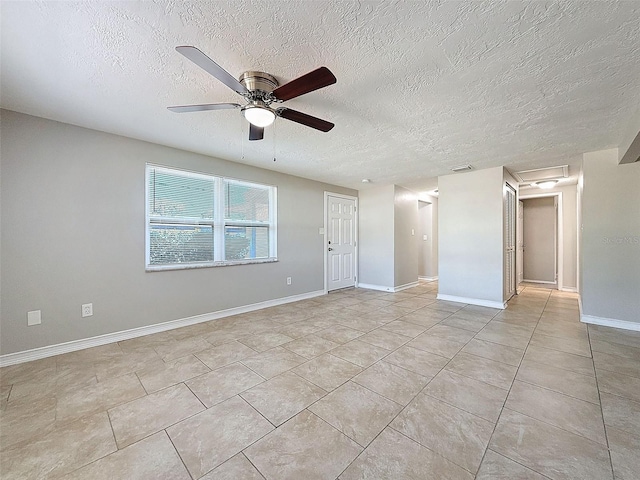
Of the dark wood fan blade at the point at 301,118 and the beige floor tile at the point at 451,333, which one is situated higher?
the dark wood fan blade at the point at 301,118

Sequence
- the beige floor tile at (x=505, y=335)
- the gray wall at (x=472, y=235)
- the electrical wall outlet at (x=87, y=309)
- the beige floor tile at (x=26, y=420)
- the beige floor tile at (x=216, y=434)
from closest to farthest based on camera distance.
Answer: the beige floor tile at (x=216, y=434), the beige floor tile at (x=26, y=420), the electrical wall outlet at (x=87, y=309), the beige floor tile at (x=505, y=335), the gray wall at (x=472, y=235)

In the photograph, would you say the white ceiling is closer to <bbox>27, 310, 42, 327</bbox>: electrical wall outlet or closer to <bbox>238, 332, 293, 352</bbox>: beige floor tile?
<bbox>27, 310, 42, 327</bbox>: electrical wall outlet

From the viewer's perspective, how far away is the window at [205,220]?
10.6 feet

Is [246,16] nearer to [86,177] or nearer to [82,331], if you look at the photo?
[86,177]

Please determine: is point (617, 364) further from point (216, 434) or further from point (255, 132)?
point (255, 132)

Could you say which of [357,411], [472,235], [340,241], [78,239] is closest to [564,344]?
[472,235]

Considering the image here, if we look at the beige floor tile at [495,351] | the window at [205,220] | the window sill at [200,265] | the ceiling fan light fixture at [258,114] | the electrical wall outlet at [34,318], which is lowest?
the beige floor tile at [495,351]

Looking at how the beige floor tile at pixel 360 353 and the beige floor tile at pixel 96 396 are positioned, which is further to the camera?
the beige floor tile at pixel 360 353

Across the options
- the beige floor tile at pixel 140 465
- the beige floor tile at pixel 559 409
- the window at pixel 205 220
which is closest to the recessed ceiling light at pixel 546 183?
the beige floor tile at pixel 559 409

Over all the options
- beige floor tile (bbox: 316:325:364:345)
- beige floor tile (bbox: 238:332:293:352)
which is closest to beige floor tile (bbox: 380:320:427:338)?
beige floor tile (bbox: 316:325:364:345)

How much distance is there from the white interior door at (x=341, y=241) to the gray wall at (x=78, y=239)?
2.50 meters

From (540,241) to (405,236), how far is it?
361 cm

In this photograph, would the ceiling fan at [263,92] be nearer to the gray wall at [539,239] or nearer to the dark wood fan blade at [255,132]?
the dark wood fan blade at [255,132]

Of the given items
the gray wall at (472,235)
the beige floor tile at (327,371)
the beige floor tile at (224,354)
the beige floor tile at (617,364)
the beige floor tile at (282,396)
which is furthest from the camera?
the gray wall at (472,235)
